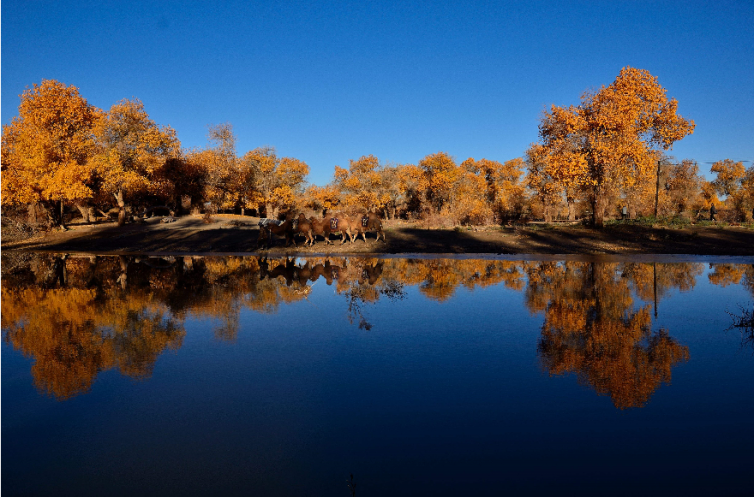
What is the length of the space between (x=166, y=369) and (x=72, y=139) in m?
34.9

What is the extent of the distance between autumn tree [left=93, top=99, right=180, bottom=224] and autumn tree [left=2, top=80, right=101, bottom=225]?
165cm

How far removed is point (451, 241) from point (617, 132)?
11.0m

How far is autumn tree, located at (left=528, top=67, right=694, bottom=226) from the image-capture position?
27.8 meters

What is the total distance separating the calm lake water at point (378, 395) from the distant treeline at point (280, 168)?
18.5 metres

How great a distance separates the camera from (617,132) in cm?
2844

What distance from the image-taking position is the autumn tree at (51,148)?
110 ft

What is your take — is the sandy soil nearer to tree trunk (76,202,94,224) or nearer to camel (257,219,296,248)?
camel (257,219,296,248)

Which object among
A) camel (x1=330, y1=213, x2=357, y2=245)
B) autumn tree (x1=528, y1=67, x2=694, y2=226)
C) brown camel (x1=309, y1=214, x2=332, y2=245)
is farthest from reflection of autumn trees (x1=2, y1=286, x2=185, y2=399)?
autumn tree (x1=528, y1=67, x2=694, y2=226)

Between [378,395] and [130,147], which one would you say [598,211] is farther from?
[130,147]

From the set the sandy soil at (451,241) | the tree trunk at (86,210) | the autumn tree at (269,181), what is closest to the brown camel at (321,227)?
the sandy soil at (451,241)

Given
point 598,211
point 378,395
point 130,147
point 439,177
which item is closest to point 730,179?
point 439,177

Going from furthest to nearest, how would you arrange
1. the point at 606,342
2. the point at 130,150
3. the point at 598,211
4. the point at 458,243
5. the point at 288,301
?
the point at 130,150 < the point at 598,211 < the point at 458,243 < the point at 288,301 < the point at 606,342

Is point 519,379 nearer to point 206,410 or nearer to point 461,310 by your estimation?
point 206,410

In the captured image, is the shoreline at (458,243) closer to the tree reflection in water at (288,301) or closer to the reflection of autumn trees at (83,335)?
the tree reflection in water at (288,301)
